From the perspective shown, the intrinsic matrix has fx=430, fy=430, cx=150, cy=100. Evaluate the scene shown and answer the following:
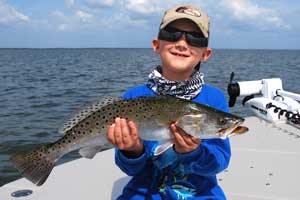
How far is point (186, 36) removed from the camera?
11.1ft

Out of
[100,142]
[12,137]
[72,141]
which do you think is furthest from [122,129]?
[12,137]

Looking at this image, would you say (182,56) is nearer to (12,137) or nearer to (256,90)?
(256,90)

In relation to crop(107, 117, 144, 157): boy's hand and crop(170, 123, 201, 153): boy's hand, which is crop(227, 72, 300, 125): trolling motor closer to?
crop(170, 123, 201, 153): boy's hand

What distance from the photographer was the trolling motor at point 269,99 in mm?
7023

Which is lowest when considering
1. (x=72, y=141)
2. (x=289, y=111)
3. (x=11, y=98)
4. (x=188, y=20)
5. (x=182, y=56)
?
(x=11, y=98)

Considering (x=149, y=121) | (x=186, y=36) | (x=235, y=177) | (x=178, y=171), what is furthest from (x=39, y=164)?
(x=235, y=177)

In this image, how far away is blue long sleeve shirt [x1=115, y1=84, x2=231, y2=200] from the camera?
3143 millimetres

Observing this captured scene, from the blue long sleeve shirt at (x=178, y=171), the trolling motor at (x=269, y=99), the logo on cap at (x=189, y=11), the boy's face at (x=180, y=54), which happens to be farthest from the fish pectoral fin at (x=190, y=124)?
the trolling motor at (x=269, y=99)

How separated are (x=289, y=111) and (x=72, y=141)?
4.67m

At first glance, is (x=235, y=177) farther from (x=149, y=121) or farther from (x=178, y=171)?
(x=149, y=121)

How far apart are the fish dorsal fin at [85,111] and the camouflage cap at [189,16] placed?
80 centimetres

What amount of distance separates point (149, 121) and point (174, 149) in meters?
0.32

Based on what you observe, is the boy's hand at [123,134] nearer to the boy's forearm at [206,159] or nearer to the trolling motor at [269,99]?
the boy's forearm at [206,159]

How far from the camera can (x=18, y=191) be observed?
4406mm
